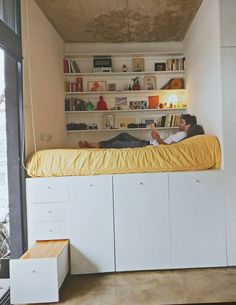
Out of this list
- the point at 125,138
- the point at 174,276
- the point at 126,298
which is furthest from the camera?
the point at 125,138

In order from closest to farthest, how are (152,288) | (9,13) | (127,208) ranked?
1. (152,288)
2. (9,13)
3. (127,208)

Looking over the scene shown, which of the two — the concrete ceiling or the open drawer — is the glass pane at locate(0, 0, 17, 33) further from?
the open drawer

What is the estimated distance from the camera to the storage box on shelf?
4500 mm

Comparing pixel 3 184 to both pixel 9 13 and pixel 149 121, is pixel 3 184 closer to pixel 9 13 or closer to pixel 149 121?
pixel 9 13

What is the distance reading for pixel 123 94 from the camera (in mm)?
4617

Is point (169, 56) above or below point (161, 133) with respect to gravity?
above

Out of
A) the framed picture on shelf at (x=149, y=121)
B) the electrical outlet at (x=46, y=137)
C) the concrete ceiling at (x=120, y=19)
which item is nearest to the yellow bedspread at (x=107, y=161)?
the electrical outlet at (x=46, y=137)

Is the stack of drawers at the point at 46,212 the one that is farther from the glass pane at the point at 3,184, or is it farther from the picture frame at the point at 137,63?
the picture frame at the point at 137,63

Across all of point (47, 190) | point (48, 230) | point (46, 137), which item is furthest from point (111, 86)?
point (48, 230)

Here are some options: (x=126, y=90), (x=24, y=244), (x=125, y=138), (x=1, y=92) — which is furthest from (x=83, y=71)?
(x=24, y=244)

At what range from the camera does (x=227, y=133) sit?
9.04 feet

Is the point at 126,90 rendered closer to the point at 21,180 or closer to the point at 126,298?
the point at 21,180

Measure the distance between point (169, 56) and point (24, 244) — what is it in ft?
11.3

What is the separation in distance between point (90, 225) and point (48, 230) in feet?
1.26
